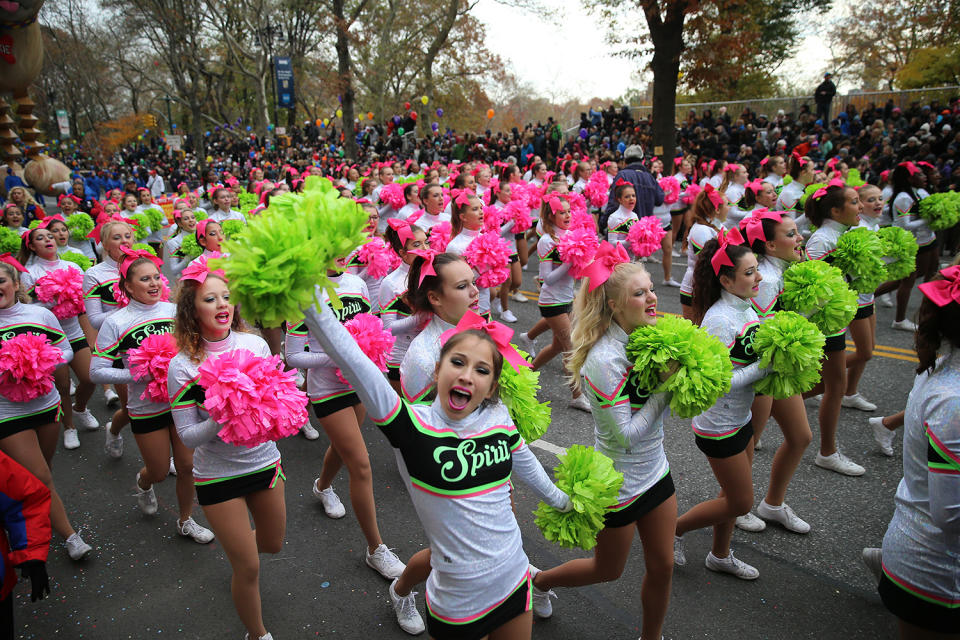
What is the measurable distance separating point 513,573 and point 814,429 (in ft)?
14.0

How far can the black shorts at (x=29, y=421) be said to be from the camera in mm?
4000

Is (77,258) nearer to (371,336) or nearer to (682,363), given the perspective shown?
(371,336)

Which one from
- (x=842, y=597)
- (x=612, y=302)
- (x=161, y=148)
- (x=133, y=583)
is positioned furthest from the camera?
(x=161, y=148)

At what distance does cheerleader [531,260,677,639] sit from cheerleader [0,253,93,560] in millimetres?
3293

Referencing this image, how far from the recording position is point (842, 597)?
3.49m

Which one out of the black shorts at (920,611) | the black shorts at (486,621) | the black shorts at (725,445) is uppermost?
the black shorts at (725,445)

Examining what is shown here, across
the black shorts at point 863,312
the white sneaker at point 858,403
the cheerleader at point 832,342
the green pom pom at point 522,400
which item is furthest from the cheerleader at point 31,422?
the white sneaker at point 858,403

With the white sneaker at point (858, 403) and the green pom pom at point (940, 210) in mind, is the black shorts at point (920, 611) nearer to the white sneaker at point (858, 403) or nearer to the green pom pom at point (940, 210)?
the white sneaker at point (858, 403)

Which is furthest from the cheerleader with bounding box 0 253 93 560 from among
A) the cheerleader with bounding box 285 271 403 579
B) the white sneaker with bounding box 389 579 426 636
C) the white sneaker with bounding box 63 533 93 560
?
the white sneaker with bounding box 389 579 426 636

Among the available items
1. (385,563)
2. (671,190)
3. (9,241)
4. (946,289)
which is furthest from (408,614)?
(671,190)

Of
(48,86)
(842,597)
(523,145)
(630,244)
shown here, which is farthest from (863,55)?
(48,86)

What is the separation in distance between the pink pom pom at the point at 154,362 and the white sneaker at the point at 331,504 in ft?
4.60

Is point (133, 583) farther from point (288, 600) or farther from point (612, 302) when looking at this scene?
point (612, 302)

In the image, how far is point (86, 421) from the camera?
6.20 meters
